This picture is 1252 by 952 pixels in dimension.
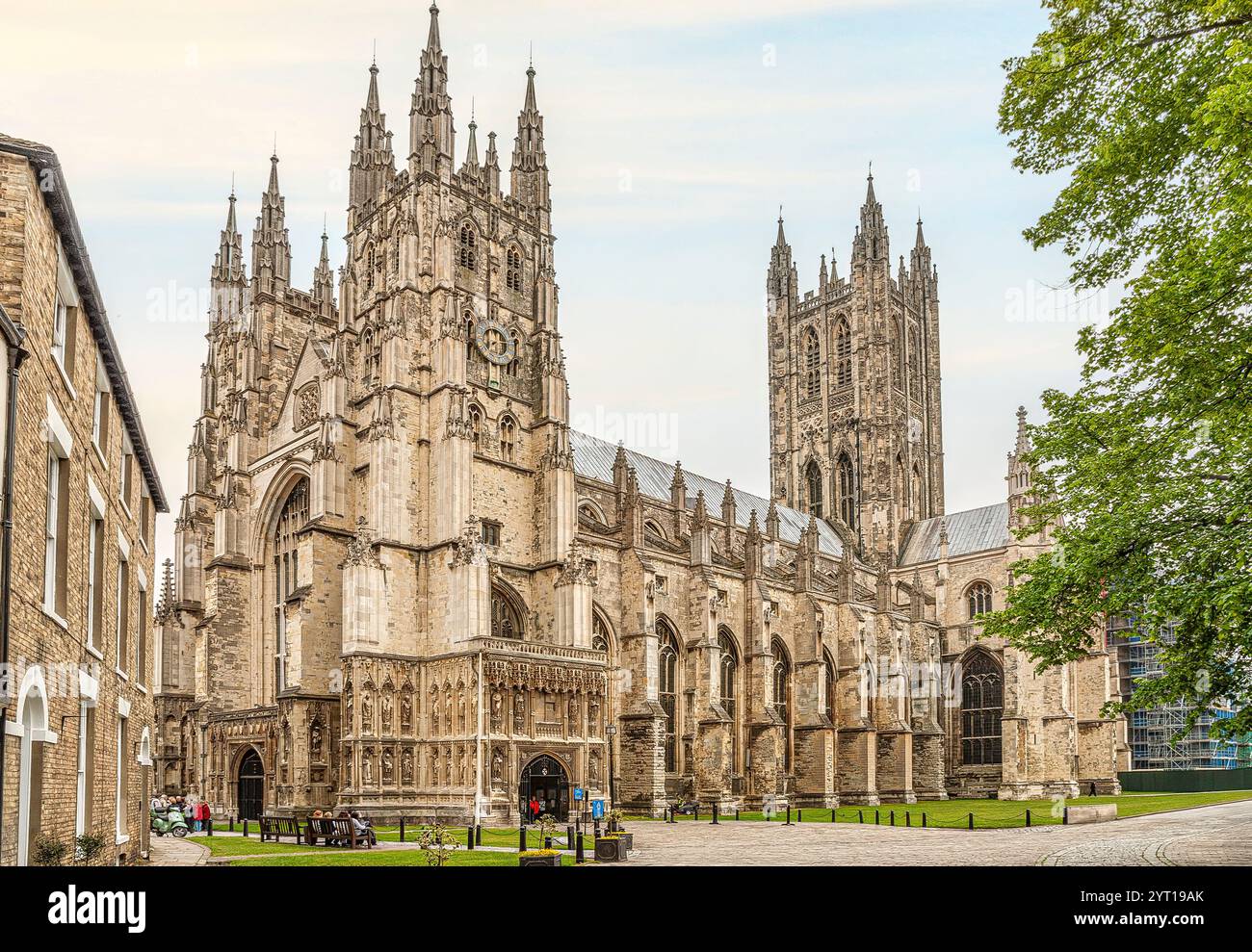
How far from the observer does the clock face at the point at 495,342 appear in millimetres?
44625

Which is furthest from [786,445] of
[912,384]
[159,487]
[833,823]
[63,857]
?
[63,857]

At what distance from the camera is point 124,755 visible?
68.3 ft

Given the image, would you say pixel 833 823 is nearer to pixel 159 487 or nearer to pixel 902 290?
pixel 159 487

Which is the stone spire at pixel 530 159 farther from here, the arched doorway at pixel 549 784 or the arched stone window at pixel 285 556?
the arched doorway at pixel 549 784

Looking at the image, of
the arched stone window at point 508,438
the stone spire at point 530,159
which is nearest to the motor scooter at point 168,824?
the arched stone window at point 508,438

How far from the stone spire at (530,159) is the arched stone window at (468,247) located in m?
4.15

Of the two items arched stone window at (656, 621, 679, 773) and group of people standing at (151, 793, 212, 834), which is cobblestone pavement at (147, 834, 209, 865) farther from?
arched stone window at (656, 621, 679, 773)

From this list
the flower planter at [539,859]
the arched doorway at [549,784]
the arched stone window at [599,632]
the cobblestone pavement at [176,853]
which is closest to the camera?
the flower planter at [539,859]

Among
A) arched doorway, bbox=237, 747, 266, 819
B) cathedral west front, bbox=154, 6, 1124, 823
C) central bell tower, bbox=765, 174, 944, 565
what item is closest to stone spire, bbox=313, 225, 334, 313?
cathedral west front, bbox=154, 6, 1124, 823

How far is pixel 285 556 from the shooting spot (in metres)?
47.5

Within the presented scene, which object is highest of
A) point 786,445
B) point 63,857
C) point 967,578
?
point 786,445

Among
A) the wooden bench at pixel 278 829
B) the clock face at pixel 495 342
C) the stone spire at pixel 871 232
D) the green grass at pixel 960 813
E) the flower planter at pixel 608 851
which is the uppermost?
the stone spire at pixel 871 232

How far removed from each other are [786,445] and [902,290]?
1445cm

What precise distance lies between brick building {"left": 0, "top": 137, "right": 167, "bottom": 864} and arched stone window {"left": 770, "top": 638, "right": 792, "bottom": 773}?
3954cm
